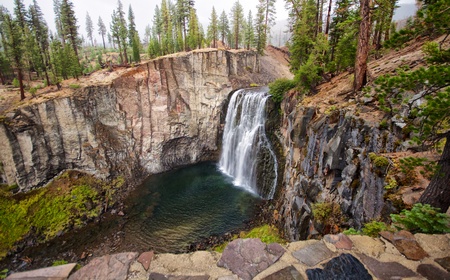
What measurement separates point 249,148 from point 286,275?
2126cm

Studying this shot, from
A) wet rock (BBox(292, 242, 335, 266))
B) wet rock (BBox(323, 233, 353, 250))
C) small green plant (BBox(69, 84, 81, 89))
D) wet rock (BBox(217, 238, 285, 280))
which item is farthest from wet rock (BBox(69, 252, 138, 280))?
small green plant (BBox(69, 84, 81, 89))

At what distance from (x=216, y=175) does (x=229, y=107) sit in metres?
9.25

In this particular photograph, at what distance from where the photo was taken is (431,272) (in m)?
3.27

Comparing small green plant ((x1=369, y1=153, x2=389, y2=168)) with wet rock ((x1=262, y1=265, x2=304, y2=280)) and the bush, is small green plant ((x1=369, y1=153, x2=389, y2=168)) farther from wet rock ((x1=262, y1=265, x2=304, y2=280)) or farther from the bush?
the bush

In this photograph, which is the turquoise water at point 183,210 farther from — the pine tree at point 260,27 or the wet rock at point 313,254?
the pine tree at point 260,27

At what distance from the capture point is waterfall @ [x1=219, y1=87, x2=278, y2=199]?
22.0 m

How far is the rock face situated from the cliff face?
1750 cm

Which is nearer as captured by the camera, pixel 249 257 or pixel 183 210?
pixel 249 257

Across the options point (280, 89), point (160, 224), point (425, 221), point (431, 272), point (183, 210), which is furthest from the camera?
point (280, 89)

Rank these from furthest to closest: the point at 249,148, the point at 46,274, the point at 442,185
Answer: the point at 249,148, the point at 442,185, the point at 46,274

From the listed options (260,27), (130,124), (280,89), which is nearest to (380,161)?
(280,89)

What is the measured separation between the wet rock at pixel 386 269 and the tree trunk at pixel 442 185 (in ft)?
7.98

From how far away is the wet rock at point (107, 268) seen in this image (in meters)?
3.21

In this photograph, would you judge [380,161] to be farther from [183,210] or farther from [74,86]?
[74,86]
